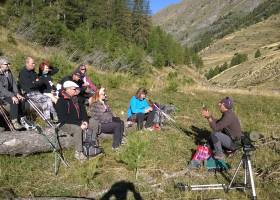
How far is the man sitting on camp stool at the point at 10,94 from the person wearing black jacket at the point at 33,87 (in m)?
0.75

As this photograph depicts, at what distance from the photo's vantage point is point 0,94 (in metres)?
10.7

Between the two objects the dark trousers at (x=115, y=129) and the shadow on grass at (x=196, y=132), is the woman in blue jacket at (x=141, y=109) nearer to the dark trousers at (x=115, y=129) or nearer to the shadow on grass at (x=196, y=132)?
the shadow on grass at (x=196, y=132)

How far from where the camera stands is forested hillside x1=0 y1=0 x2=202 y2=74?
31.4 metres

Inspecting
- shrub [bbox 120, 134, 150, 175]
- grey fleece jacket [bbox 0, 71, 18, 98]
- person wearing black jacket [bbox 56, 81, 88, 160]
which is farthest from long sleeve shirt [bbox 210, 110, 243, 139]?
grey fleece jacket [bbox 0, 71, 18, 98]

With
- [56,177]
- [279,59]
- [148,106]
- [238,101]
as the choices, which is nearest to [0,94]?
[56,177]

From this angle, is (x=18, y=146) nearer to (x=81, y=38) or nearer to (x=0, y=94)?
(x=0, y=94)

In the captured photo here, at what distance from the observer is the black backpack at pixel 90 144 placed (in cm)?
973

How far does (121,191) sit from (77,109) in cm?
262

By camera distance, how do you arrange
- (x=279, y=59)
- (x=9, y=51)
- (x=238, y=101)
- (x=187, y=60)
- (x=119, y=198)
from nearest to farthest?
(x=119, y=198)
(x=9, y=51)
(x=238, y=101)
(x=279, y=59)
(x=187, y=60)

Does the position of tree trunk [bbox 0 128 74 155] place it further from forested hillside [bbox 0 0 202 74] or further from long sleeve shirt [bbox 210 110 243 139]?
forested hillside [bbox 0 0 202 74]

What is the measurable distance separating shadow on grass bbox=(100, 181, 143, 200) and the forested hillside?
751 inches

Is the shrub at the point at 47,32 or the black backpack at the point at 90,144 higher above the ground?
the shrub at the point at 47,32

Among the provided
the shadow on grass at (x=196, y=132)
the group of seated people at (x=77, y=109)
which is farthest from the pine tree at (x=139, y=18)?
the group of seated people at (x=77, y=109)

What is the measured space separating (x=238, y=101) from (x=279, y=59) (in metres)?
82.3
